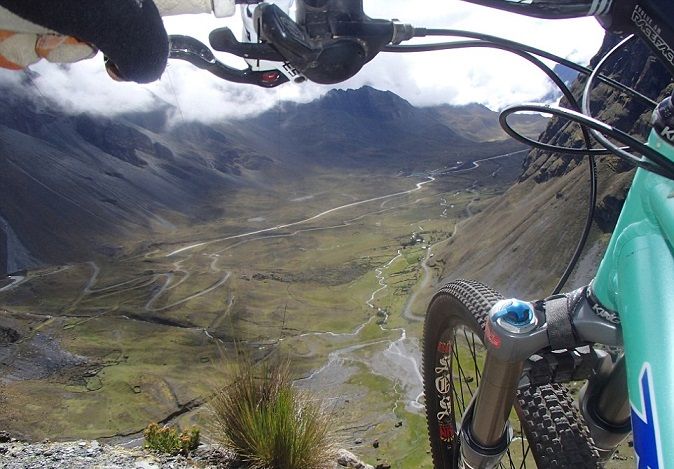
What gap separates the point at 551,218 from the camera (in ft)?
276

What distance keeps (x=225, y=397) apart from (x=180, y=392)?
67.6 metres

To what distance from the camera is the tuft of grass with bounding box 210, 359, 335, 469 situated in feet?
17.1

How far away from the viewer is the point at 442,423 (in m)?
4.32

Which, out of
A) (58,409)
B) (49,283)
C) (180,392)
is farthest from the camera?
(49,283)

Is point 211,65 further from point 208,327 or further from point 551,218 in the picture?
point 208,327

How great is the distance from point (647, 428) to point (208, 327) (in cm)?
9590

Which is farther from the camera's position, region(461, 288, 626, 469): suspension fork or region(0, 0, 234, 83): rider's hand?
region(461, 288, 626, 469): suspension fork

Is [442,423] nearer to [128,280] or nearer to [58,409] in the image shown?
[58,409]

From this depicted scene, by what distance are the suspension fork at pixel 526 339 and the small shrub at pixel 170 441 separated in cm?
387

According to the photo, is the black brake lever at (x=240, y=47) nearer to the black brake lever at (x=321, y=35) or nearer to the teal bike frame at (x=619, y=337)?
the black brake lever at (x=321, y=35)

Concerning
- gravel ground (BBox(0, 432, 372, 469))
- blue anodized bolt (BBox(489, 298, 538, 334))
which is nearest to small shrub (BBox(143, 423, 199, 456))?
gravel ground (BBox(0, 432, 372, 469))

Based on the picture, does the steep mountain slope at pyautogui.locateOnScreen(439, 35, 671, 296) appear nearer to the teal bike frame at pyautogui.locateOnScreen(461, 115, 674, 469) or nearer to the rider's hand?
the teal bike frame at pyautogui.locateOnScreen(461, 115, 674, 469)

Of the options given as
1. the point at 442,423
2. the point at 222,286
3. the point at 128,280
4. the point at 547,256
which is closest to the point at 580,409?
the point at 442,423

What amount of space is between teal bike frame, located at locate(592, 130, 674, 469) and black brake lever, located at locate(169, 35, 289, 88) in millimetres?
1524
